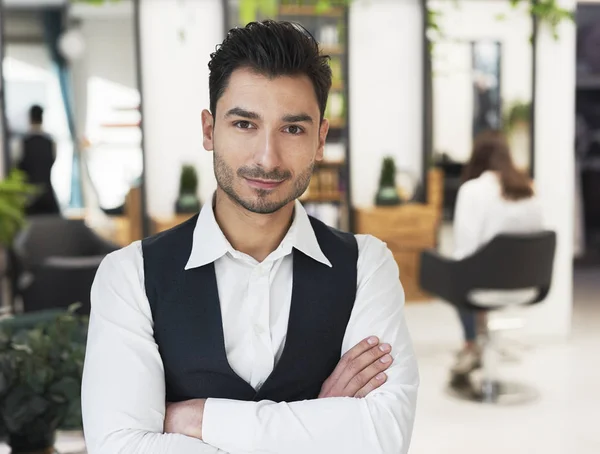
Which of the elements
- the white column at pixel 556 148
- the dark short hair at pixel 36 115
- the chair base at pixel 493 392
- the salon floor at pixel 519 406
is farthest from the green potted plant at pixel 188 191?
the white column at pixel 556 148

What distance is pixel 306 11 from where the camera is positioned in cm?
530

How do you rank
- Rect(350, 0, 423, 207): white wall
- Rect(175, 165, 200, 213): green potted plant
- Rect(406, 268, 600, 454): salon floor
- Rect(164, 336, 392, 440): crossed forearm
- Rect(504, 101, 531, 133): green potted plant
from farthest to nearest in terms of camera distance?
Rect(504, 101, 531, 133): green potted plant, Rect(350, 0, 423, 207): white wall, Rect(175, 165, 200, 213): green potted plant, Rect(406, 268, 600, 454): salon floor, Rect(164, 336, 392, 440): crossed forearm

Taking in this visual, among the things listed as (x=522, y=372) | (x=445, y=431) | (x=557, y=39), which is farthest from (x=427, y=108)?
(x=445, y=431)

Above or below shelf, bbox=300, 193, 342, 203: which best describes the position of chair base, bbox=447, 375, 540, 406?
below

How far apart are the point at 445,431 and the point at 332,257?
8.69ft

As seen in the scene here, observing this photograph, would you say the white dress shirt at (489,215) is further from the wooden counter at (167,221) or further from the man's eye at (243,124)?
the man's eye at (243,124)

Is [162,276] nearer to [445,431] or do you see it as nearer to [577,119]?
[445,431]

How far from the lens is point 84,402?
157cm

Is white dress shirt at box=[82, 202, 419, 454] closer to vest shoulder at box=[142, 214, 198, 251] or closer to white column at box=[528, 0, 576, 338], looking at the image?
vest shoulder at box=[142, 214, 198, 251]

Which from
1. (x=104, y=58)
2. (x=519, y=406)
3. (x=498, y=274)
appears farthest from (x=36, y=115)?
(x=519, y=406)

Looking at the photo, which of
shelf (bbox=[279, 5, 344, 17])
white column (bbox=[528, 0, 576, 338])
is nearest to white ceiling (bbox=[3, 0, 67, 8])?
shelf (bbox=[279, 5, 344, 17])

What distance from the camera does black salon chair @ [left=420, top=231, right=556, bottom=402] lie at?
442 centimetres

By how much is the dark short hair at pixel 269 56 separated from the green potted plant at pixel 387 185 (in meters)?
3.92

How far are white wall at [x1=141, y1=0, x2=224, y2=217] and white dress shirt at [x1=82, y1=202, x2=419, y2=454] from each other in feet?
11.6
